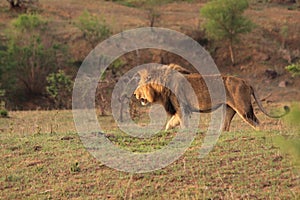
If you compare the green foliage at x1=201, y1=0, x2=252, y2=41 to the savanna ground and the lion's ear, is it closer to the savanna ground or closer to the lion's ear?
the savanna ground

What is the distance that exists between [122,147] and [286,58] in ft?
85.0

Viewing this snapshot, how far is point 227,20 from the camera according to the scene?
1272 inches

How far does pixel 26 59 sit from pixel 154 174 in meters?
23.1

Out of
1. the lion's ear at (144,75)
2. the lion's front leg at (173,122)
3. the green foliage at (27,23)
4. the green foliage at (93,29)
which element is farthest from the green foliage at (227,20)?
the lion's front leg at (173,122)

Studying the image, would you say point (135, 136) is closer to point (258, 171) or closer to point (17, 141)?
point (17, 141)

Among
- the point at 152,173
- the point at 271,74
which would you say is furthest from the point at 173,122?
the point at 271,74

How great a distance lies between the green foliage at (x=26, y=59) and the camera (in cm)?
2856

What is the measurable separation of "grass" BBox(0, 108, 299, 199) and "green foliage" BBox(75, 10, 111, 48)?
24.1m

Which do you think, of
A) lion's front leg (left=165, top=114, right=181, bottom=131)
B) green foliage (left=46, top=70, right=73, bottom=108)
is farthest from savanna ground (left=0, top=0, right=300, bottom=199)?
green foliage (left=46, top=70, right=73, bottom=108)

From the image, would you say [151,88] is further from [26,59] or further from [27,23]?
[27,23]

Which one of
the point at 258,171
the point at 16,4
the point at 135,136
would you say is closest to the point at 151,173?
the point at 258,171

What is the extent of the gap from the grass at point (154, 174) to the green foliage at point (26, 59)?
20440mm

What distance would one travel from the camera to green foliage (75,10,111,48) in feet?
106

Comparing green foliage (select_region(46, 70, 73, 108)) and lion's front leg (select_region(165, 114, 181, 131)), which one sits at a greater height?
lion's front leg (select_region(165, 114, 181, 131))
